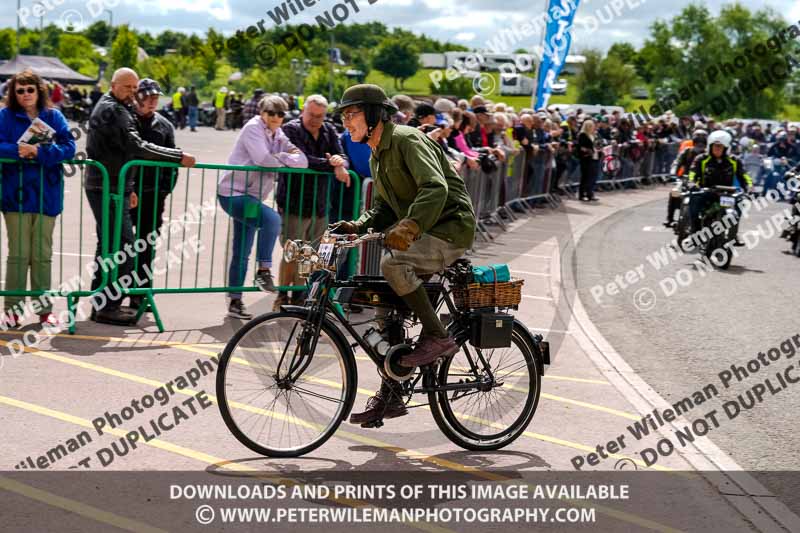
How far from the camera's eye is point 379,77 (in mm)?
164375

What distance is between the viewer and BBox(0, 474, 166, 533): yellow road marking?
15.2ft

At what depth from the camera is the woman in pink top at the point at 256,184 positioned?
936cm

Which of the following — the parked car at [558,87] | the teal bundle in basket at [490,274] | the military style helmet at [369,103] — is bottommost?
the teal bundle in basket at [490,274]

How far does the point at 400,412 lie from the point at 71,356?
9.31 feet

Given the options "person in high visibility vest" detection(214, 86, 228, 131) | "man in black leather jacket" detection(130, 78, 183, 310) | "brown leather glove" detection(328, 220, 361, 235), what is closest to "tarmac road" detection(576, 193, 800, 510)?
"brown leather glove" detection(328, 220, 361, 235)

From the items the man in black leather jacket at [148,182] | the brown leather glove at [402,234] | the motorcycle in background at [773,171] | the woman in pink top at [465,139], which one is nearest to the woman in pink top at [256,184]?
the man in black leather jacket at [148,182]

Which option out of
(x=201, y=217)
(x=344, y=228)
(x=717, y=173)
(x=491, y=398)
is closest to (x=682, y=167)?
(x=717, y=173)

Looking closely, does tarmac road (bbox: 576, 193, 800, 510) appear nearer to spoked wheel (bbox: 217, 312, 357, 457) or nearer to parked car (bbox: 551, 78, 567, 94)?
spoked wheel (bbox: 217, 312, 357, 457)

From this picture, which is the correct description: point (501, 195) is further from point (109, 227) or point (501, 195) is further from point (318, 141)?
point (109, 227)

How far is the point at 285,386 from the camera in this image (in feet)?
18.9

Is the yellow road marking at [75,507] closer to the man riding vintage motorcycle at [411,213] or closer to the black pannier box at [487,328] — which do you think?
the man riding vintage motorcycle at [411,213]

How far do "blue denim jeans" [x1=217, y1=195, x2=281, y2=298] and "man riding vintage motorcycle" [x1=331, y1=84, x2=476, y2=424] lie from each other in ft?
11.5

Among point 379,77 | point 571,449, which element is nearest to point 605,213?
point 571,449

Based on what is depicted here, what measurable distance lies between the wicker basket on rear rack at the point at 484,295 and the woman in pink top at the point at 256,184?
347cm
